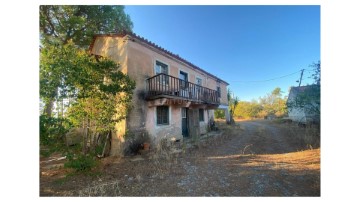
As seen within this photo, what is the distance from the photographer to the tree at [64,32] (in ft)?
9.93

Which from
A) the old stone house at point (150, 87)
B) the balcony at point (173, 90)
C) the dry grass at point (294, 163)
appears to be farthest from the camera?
the balcony at point (173, 90)

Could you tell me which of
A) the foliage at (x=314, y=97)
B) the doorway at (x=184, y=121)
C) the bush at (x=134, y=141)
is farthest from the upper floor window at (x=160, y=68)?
the foliage at (x=314, y=97)

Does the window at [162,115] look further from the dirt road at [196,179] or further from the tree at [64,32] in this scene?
the tree at [64,32]

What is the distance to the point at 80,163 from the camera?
3410mm

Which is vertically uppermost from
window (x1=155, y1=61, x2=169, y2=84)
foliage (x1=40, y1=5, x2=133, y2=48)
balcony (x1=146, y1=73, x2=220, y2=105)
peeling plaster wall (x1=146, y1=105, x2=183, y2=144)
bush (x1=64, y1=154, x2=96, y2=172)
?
foliage (x1=40, y1=5, x2=133, y2=48)

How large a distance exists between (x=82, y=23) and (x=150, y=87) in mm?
3470

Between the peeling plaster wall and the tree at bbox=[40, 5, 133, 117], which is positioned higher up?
the tree at bbox=[40, 5, 133, 117]

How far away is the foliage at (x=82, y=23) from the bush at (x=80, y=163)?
12.1ft

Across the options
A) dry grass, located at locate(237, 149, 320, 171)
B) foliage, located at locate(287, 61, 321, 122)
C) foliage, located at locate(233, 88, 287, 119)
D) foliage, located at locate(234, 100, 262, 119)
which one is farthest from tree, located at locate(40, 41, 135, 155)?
foliage, located at locate(234, 100, 262, 119)

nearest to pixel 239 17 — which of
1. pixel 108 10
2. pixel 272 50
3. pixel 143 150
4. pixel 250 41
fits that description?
pixel 250 41

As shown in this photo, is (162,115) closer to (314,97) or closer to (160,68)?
(160,68)

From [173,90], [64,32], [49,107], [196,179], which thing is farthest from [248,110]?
[49,107]

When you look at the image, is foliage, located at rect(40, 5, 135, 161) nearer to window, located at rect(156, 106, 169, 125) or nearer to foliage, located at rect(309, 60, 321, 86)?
window, located at rect(156, 106, 169, 125)

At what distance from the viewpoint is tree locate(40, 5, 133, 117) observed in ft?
9.93
